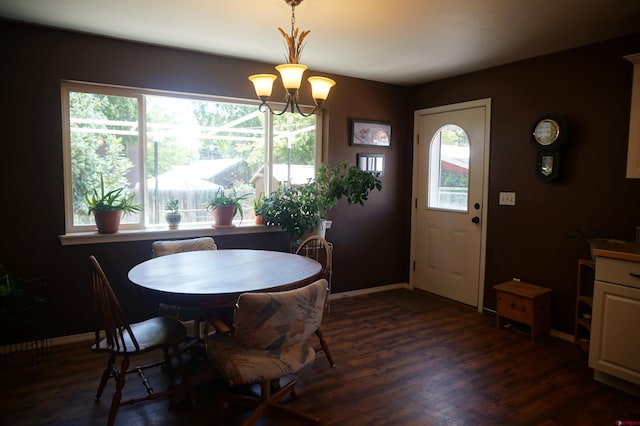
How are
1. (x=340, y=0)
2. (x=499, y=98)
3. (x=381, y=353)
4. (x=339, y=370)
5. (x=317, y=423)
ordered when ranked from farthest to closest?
(x=499, y=98), (x=381, y=353), (x=339, y=370), (x=340, y=0), (x=317, y=423)

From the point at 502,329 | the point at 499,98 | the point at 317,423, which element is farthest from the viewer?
the point at 499,98

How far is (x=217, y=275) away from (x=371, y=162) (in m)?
2.66

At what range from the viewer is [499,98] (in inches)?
150

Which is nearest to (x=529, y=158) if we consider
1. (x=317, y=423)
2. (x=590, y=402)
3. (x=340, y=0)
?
(x=590, y=402)

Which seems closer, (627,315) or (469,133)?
(627,315)

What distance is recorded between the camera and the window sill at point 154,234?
3109mm

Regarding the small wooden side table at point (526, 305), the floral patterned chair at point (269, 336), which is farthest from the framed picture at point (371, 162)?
the floral patterned chair at point (269, 336)

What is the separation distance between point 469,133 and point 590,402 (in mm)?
2557

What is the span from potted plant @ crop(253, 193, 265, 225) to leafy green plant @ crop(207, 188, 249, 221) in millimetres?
127

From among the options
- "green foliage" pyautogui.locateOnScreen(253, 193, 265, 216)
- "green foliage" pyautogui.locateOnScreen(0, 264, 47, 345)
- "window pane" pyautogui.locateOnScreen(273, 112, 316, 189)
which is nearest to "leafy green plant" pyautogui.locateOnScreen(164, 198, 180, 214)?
"green foliage" pyautogui.locateOnScreen(253, 193, 265, 216)

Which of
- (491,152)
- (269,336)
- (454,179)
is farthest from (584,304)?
(269,336)

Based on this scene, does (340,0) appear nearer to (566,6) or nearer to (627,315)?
(566,6)

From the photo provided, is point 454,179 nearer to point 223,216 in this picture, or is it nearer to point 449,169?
point 449,169

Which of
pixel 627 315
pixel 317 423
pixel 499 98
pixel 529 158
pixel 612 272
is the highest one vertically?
pixel 499 98
